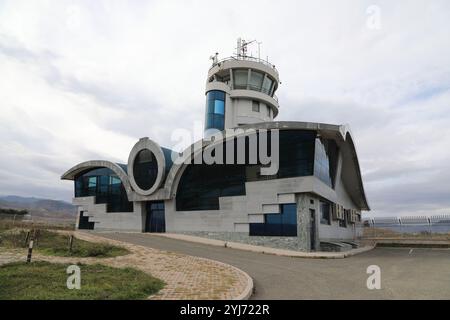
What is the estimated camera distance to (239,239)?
26.0m

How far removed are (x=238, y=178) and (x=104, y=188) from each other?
19888mm

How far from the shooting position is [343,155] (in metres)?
34.5

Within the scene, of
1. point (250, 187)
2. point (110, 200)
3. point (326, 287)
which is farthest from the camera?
point (110, 200)

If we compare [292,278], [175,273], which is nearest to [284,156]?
[292,278]

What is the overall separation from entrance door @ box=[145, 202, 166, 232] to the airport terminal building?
0.10 meters

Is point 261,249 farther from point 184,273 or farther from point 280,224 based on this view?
point 184,273

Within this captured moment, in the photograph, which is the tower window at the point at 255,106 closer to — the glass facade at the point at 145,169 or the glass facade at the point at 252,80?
the glass facade at the point at 252,80

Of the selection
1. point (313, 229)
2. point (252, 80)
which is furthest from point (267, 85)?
point (313, 229)

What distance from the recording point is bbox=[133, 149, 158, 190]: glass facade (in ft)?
105

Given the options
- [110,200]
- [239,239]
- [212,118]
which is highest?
[212,118]

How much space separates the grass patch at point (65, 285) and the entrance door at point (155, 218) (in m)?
20.1

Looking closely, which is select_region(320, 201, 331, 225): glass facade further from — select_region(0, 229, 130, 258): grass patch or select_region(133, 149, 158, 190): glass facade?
select_region(0, 229, 130, 258): grass patch
